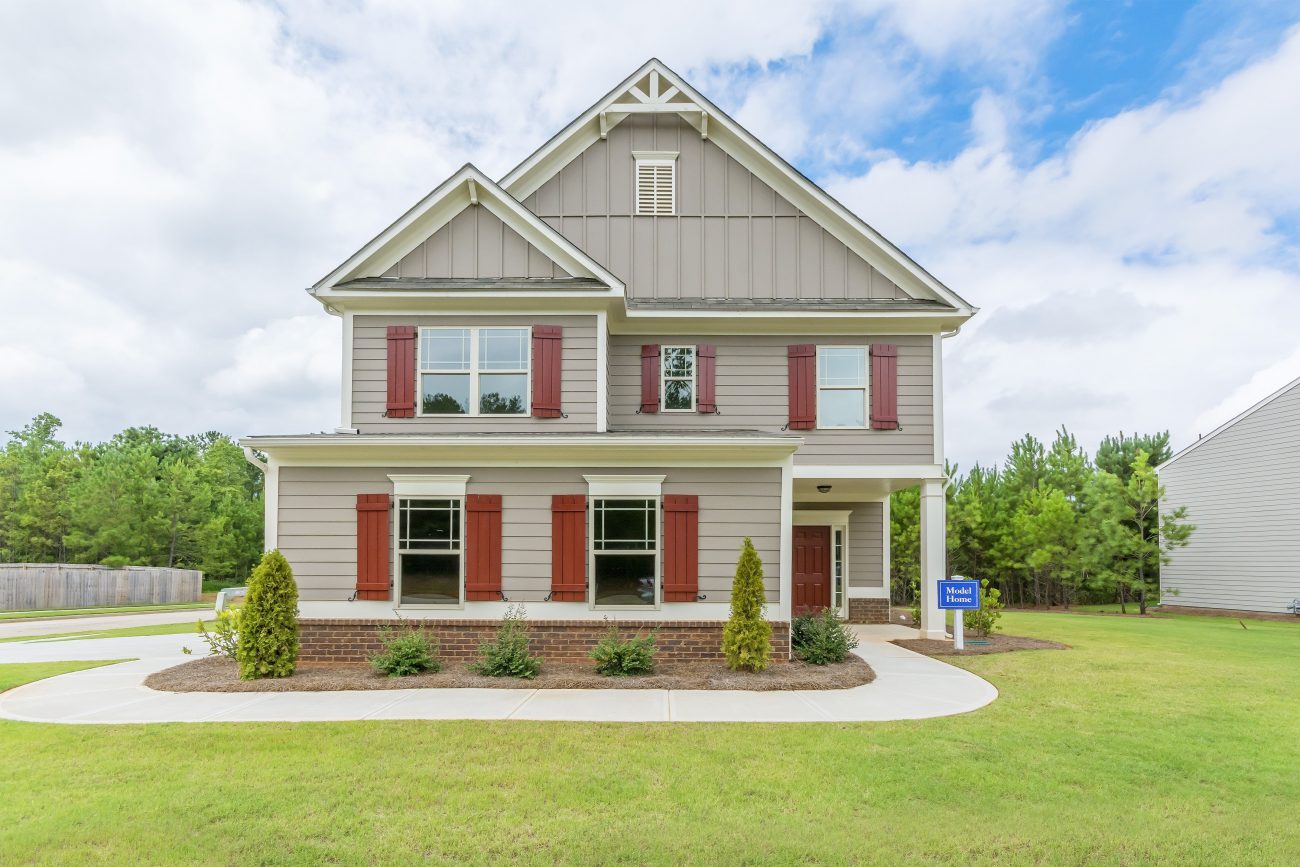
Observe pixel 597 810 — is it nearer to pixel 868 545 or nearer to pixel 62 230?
pixel 868 545

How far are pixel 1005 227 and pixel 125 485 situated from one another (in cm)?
4200

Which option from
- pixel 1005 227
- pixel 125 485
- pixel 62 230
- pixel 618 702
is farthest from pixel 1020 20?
pixel 125 485

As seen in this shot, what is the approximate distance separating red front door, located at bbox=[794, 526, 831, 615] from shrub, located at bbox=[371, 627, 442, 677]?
374 inches

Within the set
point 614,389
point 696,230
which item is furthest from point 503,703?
point 696,230

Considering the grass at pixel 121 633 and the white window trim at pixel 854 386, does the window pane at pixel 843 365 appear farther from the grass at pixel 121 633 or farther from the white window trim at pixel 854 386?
the grass at pixel 121 633

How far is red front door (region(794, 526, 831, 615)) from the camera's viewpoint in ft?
57.3

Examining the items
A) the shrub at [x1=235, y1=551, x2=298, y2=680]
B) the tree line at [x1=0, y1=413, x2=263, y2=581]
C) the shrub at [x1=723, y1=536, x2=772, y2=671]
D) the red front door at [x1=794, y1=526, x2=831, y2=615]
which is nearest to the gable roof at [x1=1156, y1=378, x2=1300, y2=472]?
the red front door at [x1=794, y1=526, x2=831, y2=615]

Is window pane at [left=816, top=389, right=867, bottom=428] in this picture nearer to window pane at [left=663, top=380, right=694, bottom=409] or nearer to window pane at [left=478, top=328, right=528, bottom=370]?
window pane at [left=663, top=380, right=694, bottom=409]

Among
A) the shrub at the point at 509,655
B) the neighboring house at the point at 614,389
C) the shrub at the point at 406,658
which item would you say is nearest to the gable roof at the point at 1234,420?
the neighboring house at the point at 614,389

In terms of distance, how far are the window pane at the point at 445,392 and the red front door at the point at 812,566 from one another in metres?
8.84

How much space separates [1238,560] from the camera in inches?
1009

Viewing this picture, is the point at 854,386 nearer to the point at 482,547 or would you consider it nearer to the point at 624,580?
the point at 624,580

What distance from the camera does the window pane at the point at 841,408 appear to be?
14.6 m

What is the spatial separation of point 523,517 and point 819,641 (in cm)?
503
